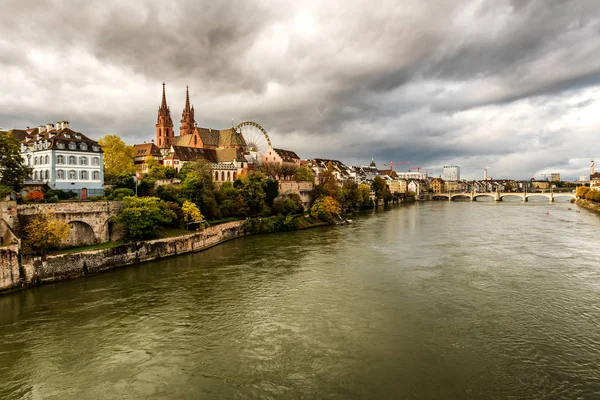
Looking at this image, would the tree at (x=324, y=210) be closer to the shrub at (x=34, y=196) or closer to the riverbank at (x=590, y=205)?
the shrub at (x=34, y=196)

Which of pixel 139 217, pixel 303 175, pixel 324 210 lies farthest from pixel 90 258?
pixel 303 175

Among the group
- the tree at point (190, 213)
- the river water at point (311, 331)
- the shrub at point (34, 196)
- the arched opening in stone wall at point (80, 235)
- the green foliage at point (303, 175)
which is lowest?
the river water at point (311, 331)

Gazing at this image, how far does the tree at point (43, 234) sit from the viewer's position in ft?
69.9

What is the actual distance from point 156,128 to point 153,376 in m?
72.9

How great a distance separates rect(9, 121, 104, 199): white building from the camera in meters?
30.2

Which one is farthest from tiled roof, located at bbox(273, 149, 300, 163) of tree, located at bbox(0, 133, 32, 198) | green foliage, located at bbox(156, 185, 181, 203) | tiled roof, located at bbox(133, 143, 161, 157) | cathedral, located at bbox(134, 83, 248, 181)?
tree, located at bbox(0, 133, 32, 198)

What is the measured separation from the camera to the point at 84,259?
76.6ft

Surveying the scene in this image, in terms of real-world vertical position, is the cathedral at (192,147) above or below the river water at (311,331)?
above

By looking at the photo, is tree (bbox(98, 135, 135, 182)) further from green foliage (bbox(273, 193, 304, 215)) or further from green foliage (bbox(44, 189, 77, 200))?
green foliage (bbox(273, 193, 304, 215))

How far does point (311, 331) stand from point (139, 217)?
18308mm

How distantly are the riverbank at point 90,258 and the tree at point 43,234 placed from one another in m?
0.80

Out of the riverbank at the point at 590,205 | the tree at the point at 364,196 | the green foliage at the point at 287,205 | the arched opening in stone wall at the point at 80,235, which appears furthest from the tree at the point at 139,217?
the riverbank at the point at 590,205

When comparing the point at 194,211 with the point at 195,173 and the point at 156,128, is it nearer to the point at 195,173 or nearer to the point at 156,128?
the point at 195,173

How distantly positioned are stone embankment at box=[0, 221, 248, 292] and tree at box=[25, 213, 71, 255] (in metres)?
0.88
